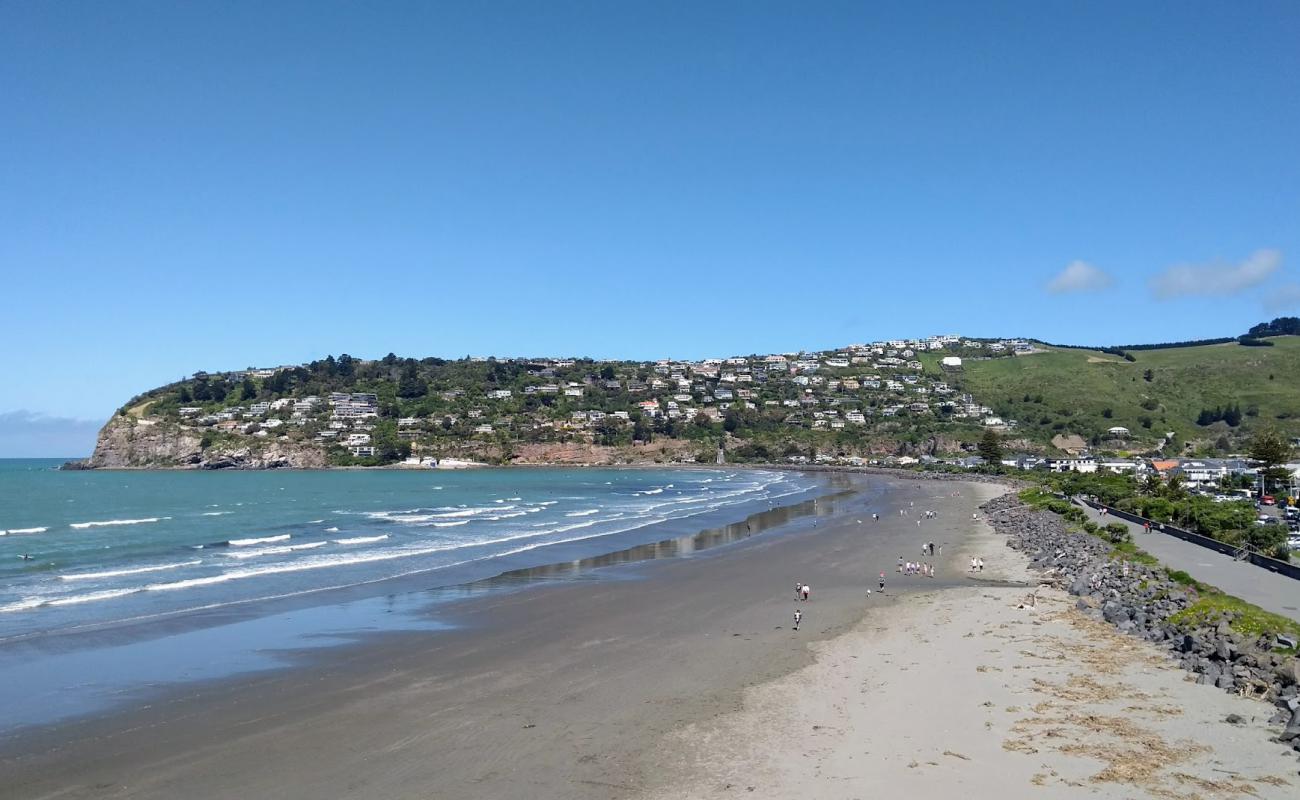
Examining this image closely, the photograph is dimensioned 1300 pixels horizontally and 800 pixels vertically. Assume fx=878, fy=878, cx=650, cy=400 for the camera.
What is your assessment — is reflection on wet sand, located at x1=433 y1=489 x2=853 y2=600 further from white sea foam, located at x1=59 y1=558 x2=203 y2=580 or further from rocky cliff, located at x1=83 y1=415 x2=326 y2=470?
rocky cliff, located at x1=83 y1=415 x2=326 y2=470

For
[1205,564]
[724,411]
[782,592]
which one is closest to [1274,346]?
[724,411]

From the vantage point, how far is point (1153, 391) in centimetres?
14475

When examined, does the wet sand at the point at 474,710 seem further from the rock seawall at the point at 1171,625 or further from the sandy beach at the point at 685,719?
the rock seawall at the point at 1171,625

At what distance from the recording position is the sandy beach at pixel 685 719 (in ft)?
35.7

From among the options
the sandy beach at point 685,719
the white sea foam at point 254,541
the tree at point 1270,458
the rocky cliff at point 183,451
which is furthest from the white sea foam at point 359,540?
the rocky cliff at point 183,451

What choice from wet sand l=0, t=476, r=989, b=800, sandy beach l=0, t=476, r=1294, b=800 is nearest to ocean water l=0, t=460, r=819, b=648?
wet sand l=0, t=476, r=989, b=800

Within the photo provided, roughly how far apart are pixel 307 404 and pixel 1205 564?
510ft

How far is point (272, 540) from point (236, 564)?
8.75 meters

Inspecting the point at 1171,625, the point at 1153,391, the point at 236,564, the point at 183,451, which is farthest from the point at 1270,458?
the point at 183,451

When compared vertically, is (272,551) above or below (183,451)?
below

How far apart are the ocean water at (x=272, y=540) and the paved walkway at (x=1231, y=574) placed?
21.5 meters

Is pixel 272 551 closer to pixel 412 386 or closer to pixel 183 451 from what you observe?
pixel 183 451

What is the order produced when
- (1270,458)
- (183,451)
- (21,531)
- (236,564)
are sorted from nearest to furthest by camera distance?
(236,564)
(21,531)
(1270,458)
(183,451)

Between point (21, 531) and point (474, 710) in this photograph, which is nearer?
point (474, 710)
